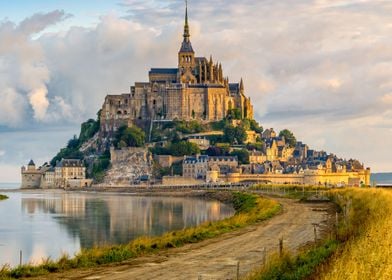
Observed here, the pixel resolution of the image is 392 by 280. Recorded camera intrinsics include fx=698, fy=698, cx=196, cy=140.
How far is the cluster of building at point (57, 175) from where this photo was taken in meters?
133

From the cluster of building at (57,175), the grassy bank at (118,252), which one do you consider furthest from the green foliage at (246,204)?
the cluster of building at (57,175)

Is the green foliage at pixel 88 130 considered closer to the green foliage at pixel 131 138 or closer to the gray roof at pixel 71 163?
the gray roof at pixel 71 163

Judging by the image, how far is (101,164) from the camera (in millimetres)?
131000

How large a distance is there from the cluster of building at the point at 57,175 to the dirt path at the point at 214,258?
347ft

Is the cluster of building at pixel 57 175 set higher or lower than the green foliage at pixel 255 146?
lower

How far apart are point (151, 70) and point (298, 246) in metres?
119

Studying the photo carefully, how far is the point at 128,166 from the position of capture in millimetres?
125312

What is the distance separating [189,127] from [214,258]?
109m

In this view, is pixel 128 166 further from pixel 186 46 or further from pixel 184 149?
pixel 186 46

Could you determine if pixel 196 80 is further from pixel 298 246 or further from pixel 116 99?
pixel 298 246

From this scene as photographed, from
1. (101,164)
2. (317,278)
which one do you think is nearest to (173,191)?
(101,164)

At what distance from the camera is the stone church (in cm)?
13162

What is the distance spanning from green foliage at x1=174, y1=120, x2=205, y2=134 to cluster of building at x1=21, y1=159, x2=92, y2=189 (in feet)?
65.8

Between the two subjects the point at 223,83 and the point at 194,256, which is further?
the point at 223,83
